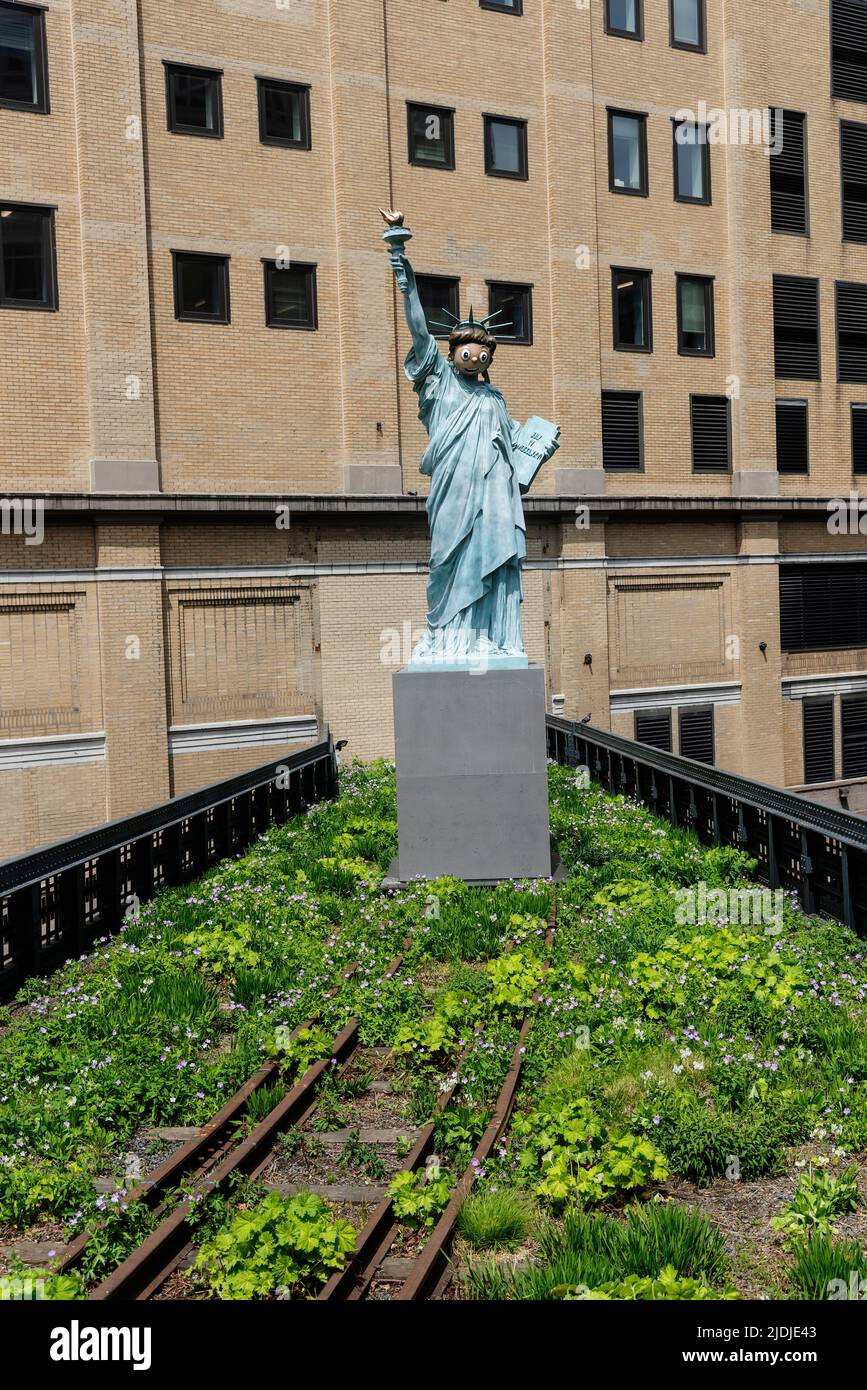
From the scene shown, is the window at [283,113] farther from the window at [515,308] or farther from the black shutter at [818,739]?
the black shutter at [818,739]

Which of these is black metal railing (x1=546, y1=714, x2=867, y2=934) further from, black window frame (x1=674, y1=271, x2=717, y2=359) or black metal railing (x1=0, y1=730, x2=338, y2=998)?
black window frame (x1=674, y1=271, x2=717, y2=359)

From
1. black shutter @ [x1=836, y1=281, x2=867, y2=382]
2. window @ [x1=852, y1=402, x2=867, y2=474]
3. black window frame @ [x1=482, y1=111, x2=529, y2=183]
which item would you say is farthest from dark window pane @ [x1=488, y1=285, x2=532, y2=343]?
window @ [x1=852, y1=402, x2=867, y2=474]

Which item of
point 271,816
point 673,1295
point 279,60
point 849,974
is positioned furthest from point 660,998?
point 279,60

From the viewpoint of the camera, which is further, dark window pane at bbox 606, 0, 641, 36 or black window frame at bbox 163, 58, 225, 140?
dark window pane at bbox 606, 0, 641, 36

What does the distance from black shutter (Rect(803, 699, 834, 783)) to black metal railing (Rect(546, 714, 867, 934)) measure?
10417mm

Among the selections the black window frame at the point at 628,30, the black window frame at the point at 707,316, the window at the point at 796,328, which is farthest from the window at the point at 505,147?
the window at the point at 796,328

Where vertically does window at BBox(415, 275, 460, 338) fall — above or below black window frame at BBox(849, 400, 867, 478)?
above

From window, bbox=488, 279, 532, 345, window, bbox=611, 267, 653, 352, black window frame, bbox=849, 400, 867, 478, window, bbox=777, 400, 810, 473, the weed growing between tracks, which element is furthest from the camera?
black window frame, bbox=849, 400, 867, 478

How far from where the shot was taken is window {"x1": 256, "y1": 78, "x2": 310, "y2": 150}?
19.9m

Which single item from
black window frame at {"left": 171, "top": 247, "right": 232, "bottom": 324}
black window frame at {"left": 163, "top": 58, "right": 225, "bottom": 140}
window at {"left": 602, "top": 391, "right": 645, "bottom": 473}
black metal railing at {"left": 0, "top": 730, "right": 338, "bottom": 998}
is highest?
black window frame at {"left": 163, "top": 58, "right": 225, "bottom": 140}

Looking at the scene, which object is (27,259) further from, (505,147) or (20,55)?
(505,147)

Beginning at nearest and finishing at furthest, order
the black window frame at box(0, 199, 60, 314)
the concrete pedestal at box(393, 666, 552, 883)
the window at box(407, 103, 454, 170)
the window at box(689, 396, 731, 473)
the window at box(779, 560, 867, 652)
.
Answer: the concrete pedestal at box(393, 666, 552, 883) < the black window frame at box(0, 199, 60, 314) < the window at box(407, 103, 454, 170) < the window at box(689, 396, 731, 473) < the window at box(779, 560, 867, 652)
